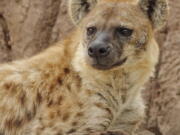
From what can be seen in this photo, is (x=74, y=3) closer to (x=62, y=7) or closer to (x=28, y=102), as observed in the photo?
(x=28, y=102)

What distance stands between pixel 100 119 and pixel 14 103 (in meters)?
0.78

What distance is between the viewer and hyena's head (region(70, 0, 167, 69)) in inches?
222

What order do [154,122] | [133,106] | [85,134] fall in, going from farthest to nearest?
1. [154,122]
2. [133,106]
3. [85,134]

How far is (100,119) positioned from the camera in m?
5.72

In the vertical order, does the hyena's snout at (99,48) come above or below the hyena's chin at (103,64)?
above

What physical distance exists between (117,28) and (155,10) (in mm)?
427

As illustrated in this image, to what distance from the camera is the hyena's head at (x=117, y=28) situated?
563 centimetres

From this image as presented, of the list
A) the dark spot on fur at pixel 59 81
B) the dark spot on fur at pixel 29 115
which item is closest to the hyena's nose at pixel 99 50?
the dark spot on fur at pixel 59 81

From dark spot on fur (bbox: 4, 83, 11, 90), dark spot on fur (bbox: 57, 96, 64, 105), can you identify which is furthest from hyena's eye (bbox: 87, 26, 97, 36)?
dark spot on fur (bbox: 4, 83, 11, 90)

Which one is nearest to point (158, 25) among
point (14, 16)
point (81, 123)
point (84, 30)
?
point (84, 30)

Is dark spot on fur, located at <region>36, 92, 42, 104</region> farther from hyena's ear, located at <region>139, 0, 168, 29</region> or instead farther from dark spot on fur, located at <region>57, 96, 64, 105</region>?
hyena's ear, located at <region>139, 0, 168, 29</region>

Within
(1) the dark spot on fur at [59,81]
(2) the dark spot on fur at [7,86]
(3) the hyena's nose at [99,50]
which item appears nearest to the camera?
(3) the hyena's nose at [99,50]

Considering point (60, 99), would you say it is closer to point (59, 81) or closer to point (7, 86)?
point (59, 81)

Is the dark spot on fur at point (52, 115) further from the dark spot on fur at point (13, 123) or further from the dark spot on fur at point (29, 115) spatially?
the dark spot on fur at point (13, 123)
